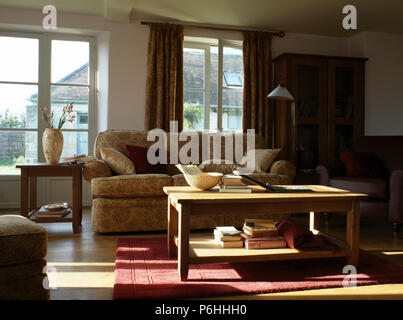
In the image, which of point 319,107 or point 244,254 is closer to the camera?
point 244,254

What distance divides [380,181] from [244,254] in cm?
179

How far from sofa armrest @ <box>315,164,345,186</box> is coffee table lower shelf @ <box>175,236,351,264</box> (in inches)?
60.0

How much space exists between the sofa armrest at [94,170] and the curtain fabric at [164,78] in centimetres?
131

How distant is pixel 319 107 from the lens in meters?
4.61

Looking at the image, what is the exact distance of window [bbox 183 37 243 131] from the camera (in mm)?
4762

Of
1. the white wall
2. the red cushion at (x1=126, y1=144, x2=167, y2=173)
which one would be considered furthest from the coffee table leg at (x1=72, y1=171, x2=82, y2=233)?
the white wall

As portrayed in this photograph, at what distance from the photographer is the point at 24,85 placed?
449 centimetres

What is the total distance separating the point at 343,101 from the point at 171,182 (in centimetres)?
270

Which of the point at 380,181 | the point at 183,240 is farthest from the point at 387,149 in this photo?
the point at 183,240

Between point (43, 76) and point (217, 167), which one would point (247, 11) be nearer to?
point (217, 167)

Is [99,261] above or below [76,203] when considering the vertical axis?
below

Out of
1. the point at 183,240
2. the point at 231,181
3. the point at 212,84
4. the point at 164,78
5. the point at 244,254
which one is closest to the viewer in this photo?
the point at 183,240
